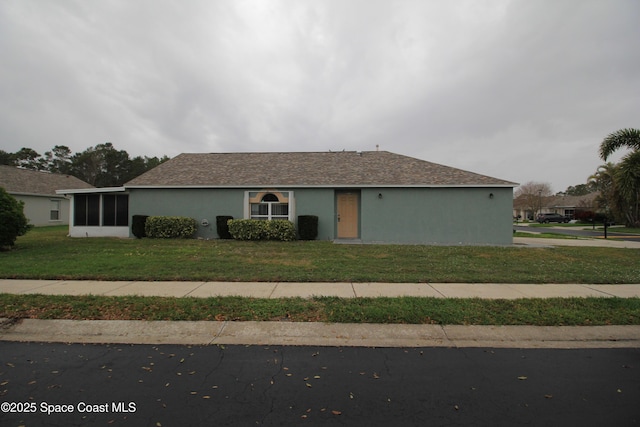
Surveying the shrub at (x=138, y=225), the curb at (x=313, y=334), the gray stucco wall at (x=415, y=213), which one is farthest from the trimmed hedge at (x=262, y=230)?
the curb at (x=313, y=334)

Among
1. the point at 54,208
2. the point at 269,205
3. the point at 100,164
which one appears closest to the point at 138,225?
the point at 269,205

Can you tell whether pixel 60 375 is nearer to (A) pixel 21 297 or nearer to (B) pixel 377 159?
(A) pixel 21 297

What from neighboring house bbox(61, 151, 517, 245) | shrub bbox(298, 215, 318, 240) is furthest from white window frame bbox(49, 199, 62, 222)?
shrub bbox(298, 215, 318, 240)

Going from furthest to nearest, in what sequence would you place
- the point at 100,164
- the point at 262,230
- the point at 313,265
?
the point at 100,164, the point at 262,230, the point at 313,265

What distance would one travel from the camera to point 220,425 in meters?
2.44

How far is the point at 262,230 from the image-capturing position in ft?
47.4

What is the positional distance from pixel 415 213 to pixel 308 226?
197 inches

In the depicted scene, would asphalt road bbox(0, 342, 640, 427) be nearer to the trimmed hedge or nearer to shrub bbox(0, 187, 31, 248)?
shrub bbox(0, 187, 31, 248)

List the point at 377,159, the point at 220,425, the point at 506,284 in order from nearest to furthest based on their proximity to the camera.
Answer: the point at 220,425 < the point at 506,284 < the point at 377,159

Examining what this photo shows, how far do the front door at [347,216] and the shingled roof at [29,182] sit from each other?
23175mm

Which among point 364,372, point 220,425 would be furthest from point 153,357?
point 364,372

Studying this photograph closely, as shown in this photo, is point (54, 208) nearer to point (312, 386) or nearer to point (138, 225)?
point (138, 225)

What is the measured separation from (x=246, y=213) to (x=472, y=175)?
11.0 metres

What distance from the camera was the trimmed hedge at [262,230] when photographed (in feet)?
47.3
